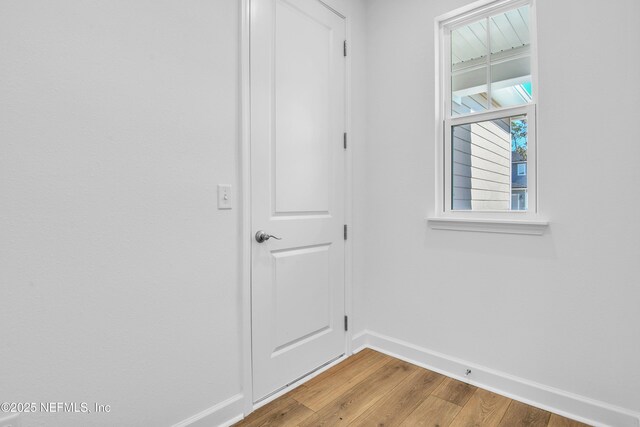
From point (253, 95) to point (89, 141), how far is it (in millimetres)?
828

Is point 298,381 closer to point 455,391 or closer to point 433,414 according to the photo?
point 433,414

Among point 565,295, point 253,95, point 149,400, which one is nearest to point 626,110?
point 565,295

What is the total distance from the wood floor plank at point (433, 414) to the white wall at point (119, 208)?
0.94 metres

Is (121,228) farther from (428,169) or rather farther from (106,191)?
(428,169)

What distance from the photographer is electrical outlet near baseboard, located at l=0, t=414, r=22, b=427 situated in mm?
1066

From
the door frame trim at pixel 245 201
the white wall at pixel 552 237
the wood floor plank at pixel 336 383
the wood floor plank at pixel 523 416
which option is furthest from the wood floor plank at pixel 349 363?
the wood floor plank at pixel 523 416

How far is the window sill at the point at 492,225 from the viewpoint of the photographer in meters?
1.82

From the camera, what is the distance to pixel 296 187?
2.05 metres

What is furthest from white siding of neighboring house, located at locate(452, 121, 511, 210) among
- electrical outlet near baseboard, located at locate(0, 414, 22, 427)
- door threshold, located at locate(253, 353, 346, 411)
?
electrical outlet near baseboard, located at locate(0, 414, 22, 427)

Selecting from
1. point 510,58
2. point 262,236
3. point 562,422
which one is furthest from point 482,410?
point 510,58

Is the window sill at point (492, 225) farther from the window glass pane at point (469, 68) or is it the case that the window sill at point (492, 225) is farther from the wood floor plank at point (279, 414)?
the wood floor plank at point (279, 414)

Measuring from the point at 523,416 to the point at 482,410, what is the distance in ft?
0.64

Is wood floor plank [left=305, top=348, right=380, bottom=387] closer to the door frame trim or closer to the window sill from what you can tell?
the door frame trim

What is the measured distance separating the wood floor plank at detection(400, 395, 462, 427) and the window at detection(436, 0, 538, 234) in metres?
1.11
